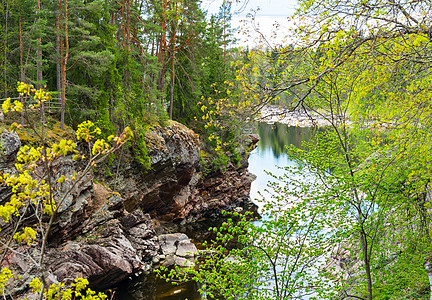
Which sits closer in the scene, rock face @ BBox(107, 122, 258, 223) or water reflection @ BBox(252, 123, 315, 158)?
rock face @ BBox(107, 122, 258, 223)

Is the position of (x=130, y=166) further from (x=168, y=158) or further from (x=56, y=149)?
(x=56, y=149)

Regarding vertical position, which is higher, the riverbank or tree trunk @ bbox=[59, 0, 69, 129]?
tree trunk @ bbox=[59, 0, 69, 129]

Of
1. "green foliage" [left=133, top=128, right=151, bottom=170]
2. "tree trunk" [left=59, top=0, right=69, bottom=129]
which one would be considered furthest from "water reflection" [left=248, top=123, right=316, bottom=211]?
"tree trunk" [left=59, top=0, right=69, bottom=129]

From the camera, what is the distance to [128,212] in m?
15.8

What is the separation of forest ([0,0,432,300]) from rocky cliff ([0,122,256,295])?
115 centimetres

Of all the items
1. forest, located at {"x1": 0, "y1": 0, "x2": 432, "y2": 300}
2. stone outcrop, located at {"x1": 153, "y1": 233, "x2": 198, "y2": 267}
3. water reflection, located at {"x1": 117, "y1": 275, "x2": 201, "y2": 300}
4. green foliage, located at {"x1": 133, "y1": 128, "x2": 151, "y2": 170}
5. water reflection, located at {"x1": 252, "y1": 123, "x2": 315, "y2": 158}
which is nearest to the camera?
forest, located at {"x1": 0, "y1": 0, "x2": 432, "y2": 300}

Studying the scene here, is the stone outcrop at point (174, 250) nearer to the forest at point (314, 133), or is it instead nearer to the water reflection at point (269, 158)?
the forest at point (314, 133)

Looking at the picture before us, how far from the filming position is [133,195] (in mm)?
16328

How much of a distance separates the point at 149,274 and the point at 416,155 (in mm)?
11535

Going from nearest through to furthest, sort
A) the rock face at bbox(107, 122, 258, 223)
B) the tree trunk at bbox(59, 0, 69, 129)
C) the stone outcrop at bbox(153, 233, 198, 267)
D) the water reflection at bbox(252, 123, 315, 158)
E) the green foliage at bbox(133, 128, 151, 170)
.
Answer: the tree trunk at bbox(59, 0, 69, 129)
the stone outcrop at bbox(153, 233, 198, 267)
the green foliage at bbox(133, 128, 151, 170)
the rock face at bbox(107, 122, 258, 223)
the water reflection at bbox(252, 123, 315, 158)

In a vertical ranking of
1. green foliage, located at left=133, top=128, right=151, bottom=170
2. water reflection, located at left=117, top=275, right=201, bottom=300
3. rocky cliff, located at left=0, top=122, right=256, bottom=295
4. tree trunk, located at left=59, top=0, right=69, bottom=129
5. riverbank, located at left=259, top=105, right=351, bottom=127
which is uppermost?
tree trunk, located at left=59, top=0, right=69, bottom=129

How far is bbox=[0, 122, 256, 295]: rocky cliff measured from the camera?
995 cm

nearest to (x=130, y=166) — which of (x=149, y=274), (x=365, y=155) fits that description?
(x=149, y=274)

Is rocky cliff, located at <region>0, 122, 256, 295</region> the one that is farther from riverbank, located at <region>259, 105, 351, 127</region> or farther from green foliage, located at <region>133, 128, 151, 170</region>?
riverbank, located at <region>259, 105, 351, 127</region>
